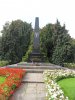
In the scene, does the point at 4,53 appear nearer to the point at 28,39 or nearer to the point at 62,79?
the point at 28,39

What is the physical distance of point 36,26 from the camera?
3650cm

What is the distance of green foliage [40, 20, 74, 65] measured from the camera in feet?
167

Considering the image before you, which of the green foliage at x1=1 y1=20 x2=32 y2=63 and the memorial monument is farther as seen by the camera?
the green foliage at x1=1 y1=20 x2=32 y2=63

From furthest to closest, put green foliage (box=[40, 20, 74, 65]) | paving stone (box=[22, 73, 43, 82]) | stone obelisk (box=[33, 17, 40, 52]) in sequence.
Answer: green foliage (box=[40, 20, 74, 65]) → stone obelisk (box=[33, 17, 40, 52]) → paving stone (box=[22, 73, 43, 82])

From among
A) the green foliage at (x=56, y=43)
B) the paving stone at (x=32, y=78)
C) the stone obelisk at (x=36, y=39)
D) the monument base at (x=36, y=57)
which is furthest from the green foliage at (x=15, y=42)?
the paving stone at (x=32, y=78)

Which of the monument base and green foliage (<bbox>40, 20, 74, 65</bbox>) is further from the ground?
green foliage (<bbox>40, 20, 74, 65</bbox>)

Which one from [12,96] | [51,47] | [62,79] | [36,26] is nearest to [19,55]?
[51,47]

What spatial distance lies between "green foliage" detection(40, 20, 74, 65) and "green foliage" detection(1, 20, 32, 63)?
3128mm

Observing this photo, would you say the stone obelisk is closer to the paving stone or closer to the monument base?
the monument base

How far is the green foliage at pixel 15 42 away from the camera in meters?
52.8

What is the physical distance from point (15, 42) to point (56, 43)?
23.5 ft

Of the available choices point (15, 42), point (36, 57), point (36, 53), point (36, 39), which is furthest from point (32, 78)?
point (15, 42)

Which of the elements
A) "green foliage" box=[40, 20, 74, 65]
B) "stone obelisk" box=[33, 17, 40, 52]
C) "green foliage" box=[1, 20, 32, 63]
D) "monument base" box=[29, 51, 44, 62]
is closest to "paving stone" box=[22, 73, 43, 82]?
"monument base" box=[29, 51, 44, 62]

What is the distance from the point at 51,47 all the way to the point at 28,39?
4375 millimetres
